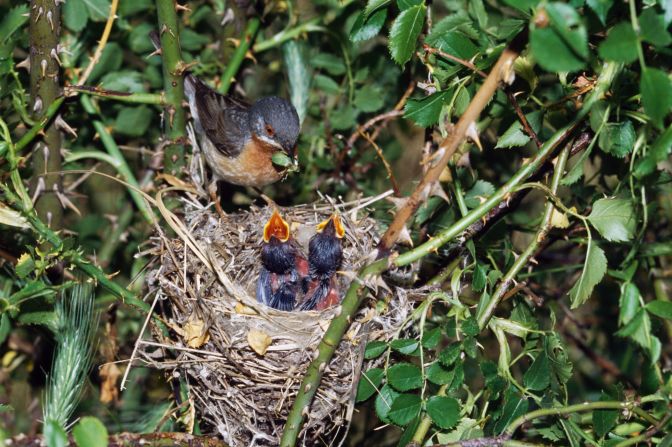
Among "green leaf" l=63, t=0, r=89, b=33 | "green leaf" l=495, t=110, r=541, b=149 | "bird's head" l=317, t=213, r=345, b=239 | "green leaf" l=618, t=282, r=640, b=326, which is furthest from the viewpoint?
"bird's head" l=317, t=213, r=345, b=239

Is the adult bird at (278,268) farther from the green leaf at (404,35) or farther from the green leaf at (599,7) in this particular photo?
the green leaf at (599,7)

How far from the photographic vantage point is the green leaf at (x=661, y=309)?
2256 mm

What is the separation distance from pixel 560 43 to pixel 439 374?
4.42ft

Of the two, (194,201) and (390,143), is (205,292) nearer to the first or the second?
(194,201)

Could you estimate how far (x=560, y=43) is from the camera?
178 centimetres

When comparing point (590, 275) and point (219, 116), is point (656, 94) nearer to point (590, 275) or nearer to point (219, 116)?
point (590, 275)

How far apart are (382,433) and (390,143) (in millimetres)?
1847

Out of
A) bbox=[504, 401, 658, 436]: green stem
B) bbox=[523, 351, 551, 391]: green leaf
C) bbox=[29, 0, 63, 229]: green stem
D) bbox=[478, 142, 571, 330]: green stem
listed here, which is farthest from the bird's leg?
bbox=[504, 401, 658, 436]: green stem

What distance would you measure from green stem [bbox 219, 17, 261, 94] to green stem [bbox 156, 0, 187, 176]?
42cm

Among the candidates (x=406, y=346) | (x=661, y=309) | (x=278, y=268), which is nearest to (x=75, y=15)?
(x=278, y=268)

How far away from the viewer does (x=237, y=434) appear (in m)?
3.37

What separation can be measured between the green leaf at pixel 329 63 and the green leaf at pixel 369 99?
7.2 inches

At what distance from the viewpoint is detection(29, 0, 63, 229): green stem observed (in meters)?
3.51

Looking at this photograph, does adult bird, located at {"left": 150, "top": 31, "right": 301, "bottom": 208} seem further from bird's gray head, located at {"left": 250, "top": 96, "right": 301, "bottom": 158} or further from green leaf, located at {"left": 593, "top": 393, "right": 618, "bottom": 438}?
green leaf, located at {"left": 593, "top": 393, "right": 618, "bottom": 438}
